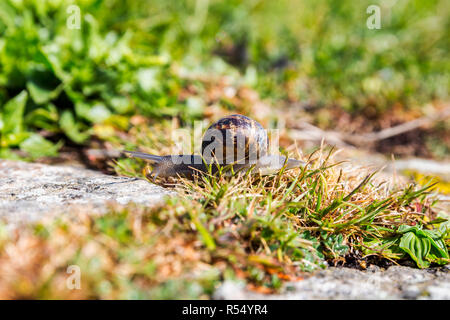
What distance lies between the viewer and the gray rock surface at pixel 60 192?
187 cm

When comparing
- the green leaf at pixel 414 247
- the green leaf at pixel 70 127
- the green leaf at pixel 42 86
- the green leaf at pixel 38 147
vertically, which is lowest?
the green leaf at pixel 414 247

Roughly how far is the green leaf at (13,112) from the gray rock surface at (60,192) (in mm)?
843

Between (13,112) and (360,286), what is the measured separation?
332 cm

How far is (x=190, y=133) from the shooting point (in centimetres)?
345

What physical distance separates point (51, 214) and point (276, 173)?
136cm

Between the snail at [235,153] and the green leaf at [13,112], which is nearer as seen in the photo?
the snail at [235,153]

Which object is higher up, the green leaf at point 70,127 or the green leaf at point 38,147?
the green leaf at point 70,127

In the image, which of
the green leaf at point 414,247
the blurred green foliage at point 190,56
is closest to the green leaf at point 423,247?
the green leaf at point 414,247

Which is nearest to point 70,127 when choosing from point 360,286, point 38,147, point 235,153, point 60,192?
point 38,147

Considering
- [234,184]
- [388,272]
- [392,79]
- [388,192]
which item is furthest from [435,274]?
[392,79]

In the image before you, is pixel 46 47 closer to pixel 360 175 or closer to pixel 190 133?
pixel 190 133

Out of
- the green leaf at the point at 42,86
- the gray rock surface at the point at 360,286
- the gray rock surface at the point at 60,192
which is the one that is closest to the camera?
the gray rock surface at the point at 360,286

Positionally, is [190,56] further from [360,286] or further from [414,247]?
[360,286]

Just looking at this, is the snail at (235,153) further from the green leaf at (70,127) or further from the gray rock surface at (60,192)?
the green leaf at (70,127)
